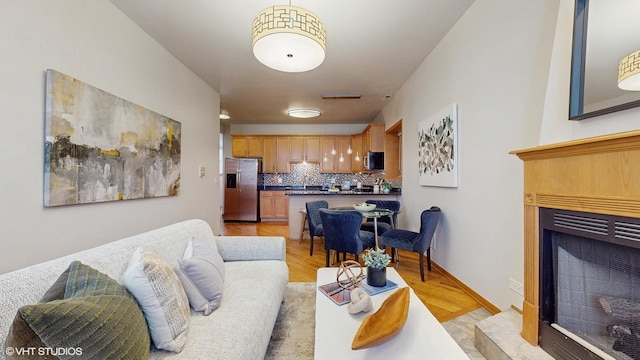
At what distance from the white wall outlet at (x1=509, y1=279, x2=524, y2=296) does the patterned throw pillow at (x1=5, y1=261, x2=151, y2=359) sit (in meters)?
2.23

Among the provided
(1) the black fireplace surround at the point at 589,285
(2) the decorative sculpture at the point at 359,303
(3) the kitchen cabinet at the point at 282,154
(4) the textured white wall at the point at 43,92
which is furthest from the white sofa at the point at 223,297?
(3) the kitchen cabinet at the point at 282,154

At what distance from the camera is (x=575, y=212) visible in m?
1.28

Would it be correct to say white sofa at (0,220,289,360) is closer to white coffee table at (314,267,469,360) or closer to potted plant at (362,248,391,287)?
white coffee table at (314,267,469,360)

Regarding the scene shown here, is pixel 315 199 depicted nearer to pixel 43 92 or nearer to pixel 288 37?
pixel 288 37

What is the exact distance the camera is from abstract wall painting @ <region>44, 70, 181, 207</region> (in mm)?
1866

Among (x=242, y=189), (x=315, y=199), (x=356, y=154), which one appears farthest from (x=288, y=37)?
(x=242, y=189)

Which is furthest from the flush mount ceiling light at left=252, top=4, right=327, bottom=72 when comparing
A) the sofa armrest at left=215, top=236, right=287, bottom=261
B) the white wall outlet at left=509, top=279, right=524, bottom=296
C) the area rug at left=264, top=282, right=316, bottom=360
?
the white wall outlet at left=509, top=279, right=524, bottom=296

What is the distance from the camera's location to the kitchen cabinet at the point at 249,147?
7.29 metres

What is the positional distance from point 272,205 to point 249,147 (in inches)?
68.8

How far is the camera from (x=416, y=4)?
7.65 ft

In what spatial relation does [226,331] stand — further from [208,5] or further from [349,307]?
[208,5]

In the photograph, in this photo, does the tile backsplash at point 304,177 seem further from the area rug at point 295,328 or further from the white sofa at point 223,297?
the white sofa at point 223,297

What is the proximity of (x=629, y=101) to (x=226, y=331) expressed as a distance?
2036mm

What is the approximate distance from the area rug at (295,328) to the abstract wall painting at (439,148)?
74.7 inches
